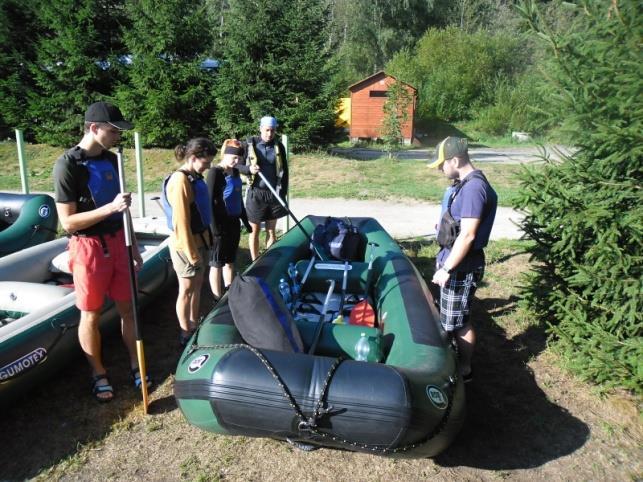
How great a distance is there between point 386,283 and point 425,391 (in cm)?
153

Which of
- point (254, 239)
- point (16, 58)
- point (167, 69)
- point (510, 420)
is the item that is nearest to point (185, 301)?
point (254, 239)

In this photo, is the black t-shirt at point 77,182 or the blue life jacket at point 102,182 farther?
the blue life jacket at point 102,182

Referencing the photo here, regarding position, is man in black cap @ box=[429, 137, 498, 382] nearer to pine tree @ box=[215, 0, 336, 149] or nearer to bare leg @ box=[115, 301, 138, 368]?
bare leg @ box=[115, 301, 138, 368]

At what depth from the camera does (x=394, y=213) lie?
8945 millimetres

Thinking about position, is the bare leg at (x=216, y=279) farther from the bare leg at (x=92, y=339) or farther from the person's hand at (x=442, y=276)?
the person's hand at (x=442, y=276)

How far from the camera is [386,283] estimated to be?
12.8 feet

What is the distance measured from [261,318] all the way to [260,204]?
2.72m

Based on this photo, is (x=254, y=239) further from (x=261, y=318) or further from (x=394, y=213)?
(x=394, y=213)

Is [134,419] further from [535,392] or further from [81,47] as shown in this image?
[81,47]

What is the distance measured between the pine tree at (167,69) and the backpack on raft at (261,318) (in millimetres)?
12622

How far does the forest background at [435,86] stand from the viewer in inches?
127

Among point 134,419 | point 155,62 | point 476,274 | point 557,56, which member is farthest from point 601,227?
point 155,62

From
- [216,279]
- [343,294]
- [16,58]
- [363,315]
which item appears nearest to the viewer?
[363,315]

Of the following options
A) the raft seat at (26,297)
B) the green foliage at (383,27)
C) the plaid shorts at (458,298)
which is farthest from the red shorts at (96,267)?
the green foliage at (383,27)
